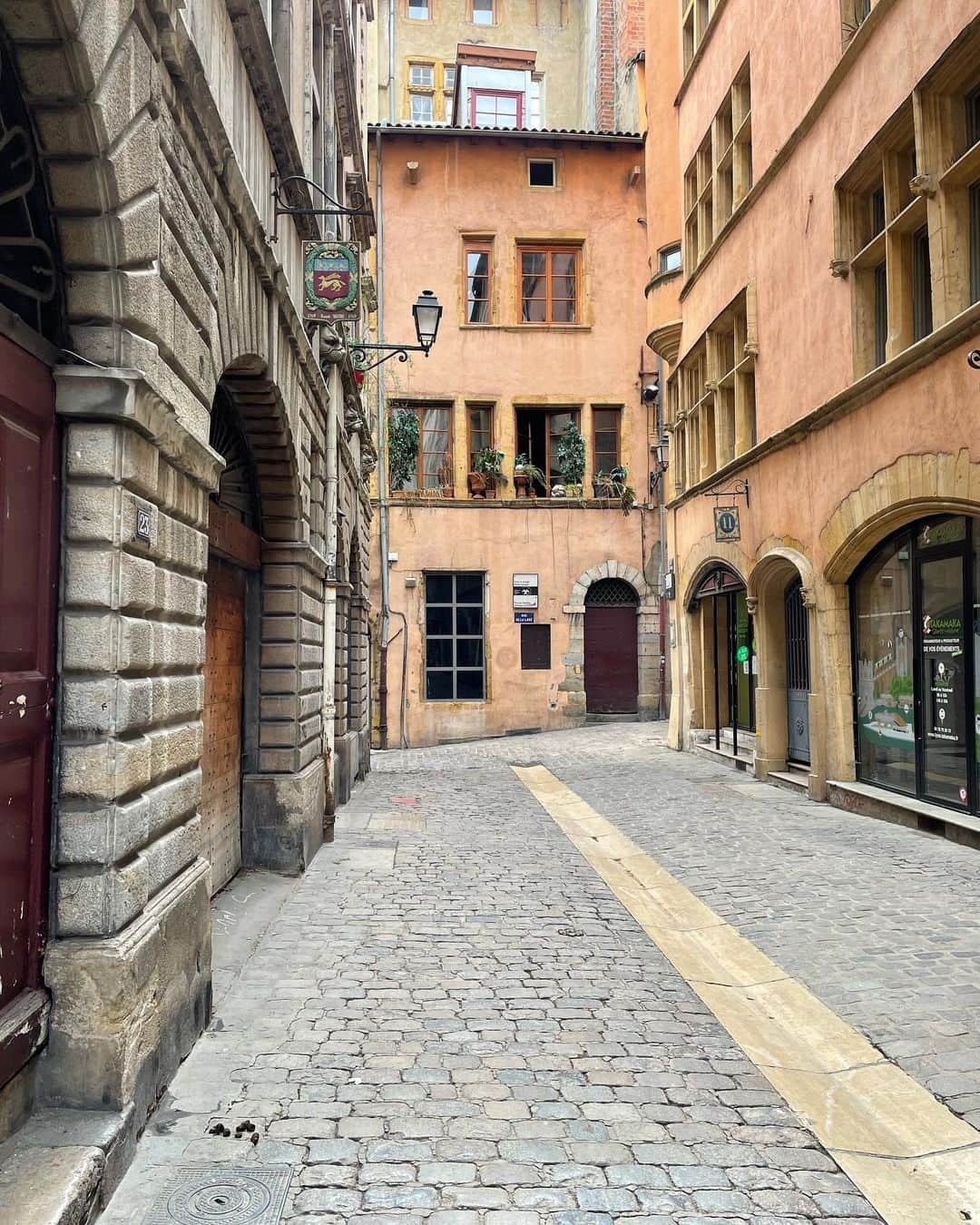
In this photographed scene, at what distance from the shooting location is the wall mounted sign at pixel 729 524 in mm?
14359

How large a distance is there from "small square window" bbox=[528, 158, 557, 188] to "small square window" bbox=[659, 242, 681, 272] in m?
7.04

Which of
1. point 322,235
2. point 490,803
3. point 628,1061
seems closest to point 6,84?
point 628,1061

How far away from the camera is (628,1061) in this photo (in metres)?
4.36

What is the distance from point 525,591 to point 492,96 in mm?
14190

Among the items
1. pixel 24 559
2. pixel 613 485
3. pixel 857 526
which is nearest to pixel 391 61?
pixel 613 485

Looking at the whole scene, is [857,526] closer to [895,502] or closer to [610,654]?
[895,502]

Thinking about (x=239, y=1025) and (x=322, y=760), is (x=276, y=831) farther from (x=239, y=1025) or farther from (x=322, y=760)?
(x=239, y=1025)

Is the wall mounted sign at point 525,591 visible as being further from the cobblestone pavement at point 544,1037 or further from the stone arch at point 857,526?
the cobblestone pavement at point 544,1037

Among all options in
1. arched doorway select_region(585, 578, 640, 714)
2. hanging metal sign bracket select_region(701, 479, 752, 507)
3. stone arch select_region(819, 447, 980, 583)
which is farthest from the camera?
arched doorway select_region(585, 578, 640, 714)

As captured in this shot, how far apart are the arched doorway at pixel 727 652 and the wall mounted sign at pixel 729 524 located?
84cm

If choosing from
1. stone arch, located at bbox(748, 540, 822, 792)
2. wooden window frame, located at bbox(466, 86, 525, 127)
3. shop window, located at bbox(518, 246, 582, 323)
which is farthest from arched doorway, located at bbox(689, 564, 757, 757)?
wooden window frame, located at bbox(466, 86, 525, 127)

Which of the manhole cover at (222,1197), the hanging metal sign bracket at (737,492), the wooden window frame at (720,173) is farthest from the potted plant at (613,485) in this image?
the manhole cover at (222,1197)

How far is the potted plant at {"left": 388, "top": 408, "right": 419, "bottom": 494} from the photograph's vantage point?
2292 cm

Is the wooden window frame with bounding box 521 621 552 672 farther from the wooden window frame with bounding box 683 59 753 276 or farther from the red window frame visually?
the red window frame
